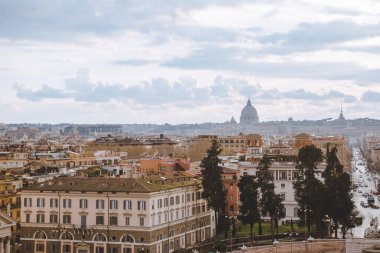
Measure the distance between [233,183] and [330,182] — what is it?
16.2 meters

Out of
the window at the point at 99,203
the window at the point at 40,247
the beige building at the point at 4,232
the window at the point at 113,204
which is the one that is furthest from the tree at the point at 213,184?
the beige building at the point at 4,232

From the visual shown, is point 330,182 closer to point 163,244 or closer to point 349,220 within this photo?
point 349,220

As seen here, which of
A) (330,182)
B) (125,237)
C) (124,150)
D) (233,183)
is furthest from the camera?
(124,150)

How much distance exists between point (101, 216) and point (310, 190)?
19.3m

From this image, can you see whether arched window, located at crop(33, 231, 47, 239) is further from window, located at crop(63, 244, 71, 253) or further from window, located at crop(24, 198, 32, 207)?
window, located at crop(24, 198, 32, 207)

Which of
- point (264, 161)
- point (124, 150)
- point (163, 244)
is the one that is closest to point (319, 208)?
point (264, 161)

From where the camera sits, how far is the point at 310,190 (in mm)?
68688

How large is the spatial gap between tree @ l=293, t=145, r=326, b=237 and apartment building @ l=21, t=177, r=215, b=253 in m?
12.0

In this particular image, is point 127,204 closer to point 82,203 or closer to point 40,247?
point 82,203

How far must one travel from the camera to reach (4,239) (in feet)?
186

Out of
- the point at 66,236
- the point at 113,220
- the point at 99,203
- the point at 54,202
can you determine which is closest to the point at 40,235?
the point at 66,236

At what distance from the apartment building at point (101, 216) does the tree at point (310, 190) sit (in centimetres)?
1199

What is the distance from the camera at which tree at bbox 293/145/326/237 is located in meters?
66.2

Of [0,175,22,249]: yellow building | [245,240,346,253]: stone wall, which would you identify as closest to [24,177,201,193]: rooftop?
[0,175,22,249]: yellow building
